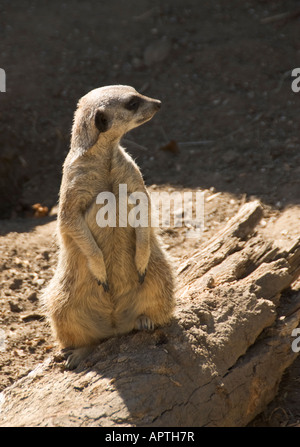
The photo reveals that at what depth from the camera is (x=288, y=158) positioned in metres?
5.79

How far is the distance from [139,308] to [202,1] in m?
5.81

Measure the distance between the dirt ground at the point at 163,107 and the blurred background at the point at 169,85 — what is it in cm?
1

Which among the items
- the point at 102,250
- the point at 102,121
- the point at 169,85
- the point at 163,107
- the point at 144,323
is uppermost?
the point at 169,85

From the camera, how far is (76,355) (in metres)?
3.14

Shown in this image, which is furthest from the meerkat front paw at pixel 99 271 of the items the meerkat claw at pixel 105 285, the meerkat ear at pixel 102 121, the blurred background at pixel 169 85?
the blurred background at pixel 169 85

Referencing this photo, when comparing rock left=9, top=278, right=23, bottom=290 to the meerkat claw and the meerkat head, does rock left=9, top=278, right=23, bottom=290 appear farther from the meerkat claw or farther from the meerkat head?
the meerkat head

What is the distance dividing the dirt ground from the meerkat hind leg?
3.09ft

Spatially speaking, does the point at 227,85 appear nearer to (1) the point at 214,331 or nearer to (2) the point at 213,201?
(2) the point at 213,201

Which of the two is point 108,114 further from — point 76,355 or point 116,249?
point 76,355

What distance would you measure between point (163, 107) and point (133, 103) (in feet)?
12.1

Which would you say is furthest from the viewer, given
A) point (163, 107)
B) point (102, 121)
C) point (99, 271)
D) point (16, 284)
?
point (163, 107)

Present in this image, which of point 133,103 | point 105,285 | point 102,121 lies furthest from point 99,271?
point 133,103

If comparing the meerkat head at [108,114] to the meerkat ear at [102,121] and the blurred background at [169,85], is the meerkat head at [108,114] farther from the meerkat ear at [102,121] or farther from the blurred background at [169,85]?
the blurred background at [169,85]

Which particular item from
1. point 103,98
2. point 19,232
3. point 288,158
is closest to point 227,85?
point 288,158
